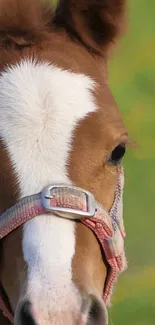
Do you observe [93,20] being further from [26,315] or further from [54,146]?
[26,315]

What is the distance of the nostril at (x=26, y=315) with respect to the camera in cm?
172

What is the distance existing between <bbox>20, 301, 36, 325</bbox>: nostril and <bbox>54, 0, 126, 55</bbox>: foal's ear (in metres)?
1.04

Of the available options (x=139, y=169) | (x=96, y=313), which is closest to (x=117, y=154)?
(x=96, y=313)

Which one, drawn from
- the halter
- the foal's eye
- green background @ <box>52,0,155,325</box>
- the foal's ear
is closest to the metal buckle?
the halter

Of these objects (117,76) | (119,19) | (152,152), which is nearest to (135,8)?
(117,76)

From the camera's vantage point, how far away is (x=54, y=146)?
1.98 metres

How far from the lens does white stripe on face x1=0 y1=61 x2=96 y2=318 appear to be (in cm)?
177

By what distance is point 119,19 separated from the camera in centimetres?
248

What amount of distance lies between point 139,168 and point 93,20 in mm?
2958

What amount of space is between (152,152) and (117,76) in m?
0.95

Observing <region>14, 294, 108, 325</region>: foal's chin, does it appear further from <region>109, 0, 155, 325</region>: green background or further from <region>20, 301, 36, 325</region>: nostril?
<region>109, 0, 155, 325</region>: green background

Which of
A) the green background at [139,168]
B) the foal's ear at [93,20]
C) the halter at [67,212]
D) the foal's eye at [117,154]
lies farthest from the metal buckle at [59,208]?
the green background at [139,168]

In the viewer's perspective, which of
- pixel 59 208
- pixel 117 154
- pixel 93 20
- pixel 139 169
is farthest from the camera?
pixel 139 169

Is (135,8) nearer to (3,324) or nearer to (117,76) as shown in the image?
(117,76)
